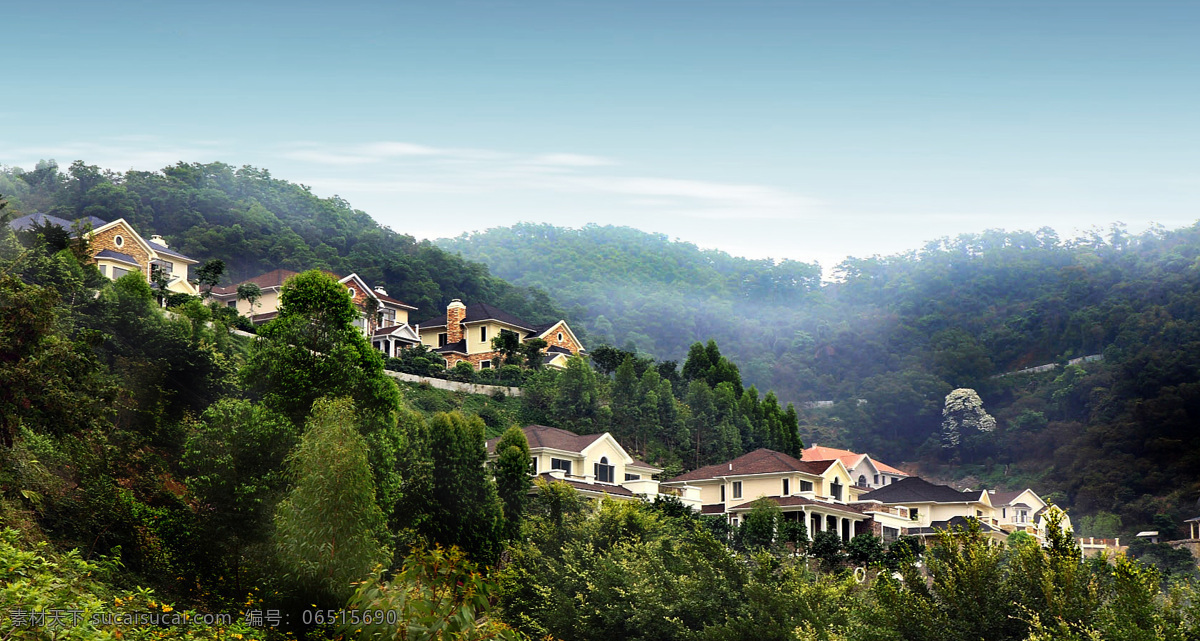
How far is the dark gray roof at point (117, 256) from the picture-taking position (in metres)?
48.8

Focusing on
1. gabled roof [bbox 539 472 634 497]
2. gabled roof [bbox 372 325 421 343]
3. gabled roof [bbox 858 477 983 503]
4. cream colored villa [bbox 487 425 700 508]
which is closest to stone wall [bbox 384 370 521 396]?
cream colored villa [bbox 487 425 700 508]

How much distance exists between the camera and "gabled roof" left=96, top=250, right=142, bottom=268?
1920 inches

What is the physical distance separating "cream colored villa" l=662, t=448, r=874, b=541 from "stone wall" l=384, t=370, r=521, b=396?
396 inches

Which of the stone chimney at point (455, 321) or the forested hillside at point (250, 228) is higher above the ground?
the forested hillside at point (250, 228)

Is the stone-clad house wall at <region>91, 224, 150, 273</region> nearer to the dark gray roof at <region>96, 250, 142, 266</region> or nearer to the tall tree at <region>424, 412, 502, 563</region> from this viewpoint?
the dark gray roof at <region>96, 250, 142, 266</region>

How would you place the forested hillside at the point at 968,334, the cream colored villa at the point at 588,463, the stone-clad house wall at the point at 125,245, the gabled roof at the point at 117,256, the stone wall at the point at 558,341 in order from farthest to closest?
the forested hillside at the point at 968,334
the stone wall at the point at 558,341
the stone-clad house wall at the point at 125,245
the gabled roof at the point at 117,256
the cream colored villa at the point at 588,463

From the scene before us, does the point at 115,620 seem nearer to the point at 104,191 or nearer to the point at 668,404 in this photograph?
the point at 668,404

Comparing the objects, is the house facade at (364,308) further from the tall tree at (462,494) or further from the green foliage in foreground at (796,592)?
the green foliage in foreground at (796,592)

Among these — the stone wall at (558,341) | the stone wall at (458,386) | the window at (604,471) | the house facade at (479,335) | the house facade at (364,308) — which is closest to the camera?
the window at (604,471)

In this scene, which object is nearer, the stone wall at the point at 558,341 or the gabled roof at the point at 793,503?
the gabled roof at the point at 793,503

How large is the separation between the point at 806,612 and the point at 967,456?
66080 millimetres

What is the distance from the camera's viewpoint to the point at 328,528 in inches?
752

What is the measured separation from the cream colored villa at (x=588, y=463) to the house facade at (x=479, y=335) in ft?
46.6

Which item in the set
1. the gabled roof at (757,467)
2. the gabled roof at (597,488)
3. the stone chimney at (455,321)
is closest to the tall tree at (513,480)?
the gabled roof at (597,488)
